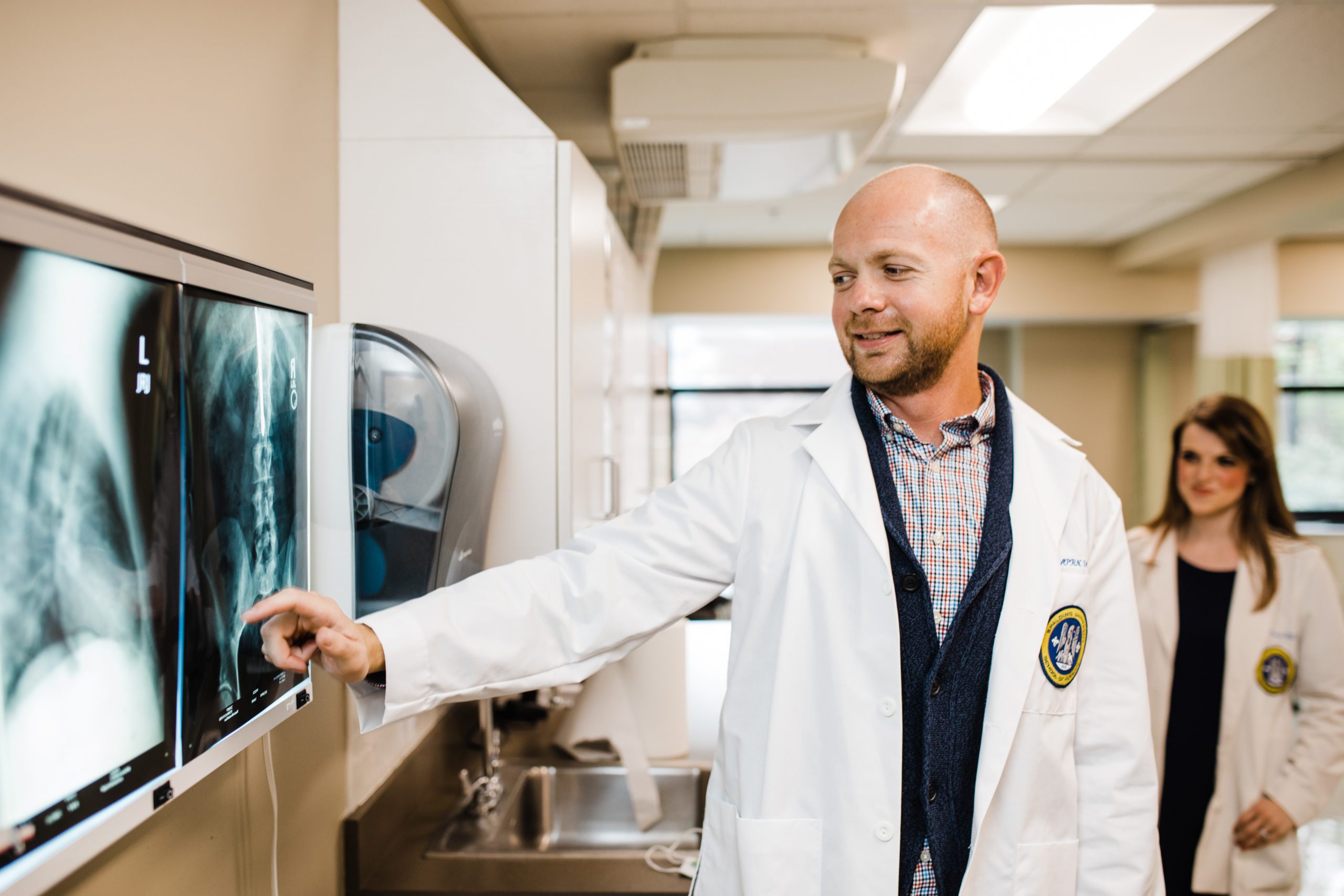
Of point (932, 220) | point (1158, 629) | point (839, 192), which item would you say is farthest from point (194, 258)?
point (839, 192)

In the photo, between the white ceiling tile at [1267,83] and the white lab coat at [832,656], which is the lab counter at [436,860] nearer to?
the white lab coat at [832,656]

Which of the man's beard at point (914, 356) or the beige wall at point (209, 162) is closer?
the beige wall at point (209, 162)

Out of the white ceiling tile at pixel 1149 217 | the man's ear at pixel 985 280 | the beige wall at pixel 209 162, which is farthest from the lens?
the white ceiling tile at pixel 1149 217

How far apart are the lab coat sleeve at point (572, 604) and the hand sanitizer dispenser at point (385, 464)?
248 millimetres

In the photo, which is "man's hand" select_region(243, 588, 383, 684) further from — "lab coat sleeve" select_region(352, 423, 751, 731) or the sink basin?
the sink basin

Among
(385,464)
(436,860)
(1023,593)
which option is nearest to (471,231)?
(385,464)

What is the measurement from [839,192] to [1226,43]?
184 cm

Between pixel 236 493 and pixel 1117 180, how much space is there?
402 cm

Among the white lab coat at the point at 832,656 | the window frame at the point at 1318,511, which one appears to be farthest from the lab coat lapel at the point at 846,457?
the window frame at the point at 1318,511

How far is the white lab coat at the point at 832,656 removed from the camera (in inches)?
46.3

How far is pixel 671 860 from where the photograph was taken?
5.69 ft

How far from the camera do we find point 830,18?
2.13 metres

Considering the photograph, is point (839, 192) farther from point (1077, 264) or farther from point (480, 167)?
point (480, 167)

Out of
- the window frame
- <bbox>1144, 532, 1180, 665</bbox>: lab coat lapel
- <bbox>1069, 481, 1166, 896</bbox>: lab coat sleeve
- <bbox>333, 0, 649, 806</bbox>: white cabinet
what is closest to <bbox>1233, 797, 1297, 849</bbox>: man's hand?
<bbox>1144, 532, 1180, 665</bbox>: lab coat lapel
